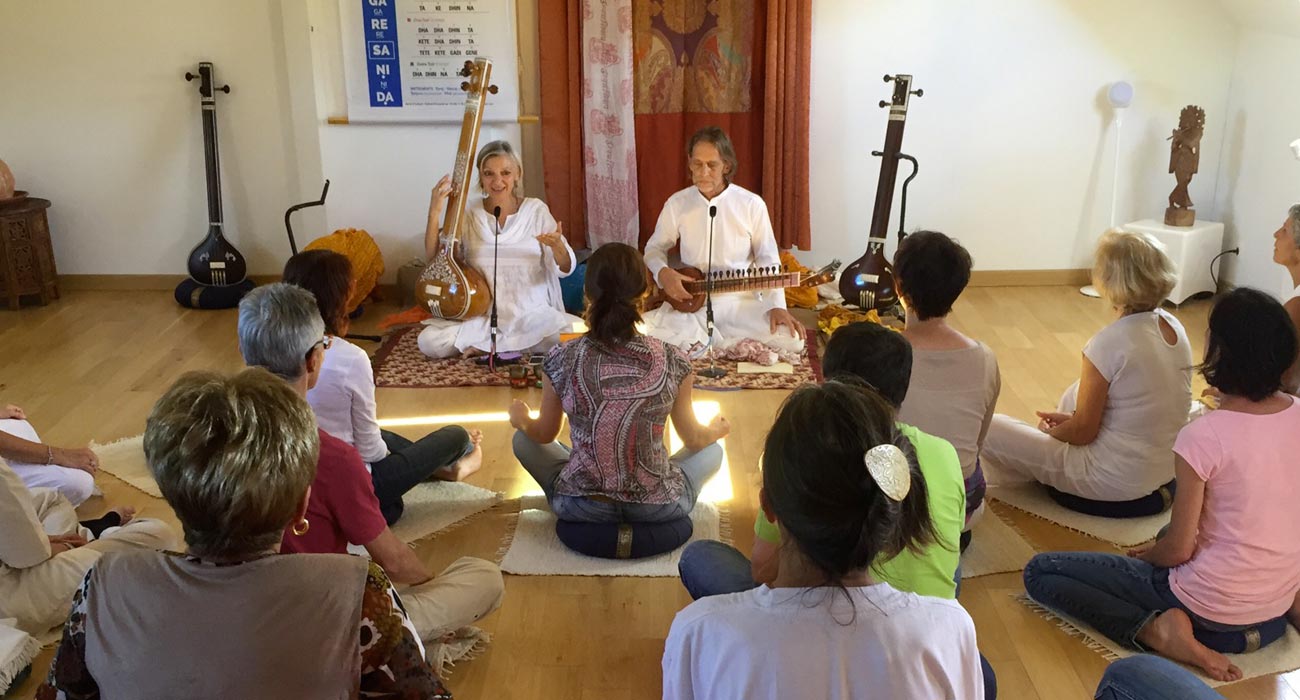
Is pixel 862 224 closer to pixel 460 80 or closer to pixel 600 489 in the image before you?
pixel 460 80

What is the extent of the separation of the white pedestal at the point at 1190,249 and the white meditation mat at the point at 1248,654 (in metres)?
2.87

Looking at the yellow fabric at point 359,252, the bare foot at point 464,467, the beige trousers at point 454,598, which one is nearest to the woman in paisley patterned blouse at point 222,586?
the beige trousers at point 454,598

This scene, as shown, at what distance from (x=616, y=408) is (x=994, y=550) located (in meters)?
1.06

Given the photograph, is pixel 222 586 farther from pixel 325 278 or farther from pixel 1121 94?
pixel 1121 94

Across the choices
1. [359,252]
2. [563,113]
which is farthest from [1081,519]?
[359,252]

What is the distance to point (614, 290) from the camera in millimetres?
2580

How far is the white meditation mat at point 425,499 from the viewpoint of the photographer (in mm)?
3055

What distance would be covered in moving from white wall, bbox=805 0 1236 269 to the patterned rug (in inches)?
52.4

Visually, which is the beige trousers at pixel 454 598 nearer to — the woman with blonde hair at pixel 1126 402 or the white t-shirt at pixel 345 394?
the white t-shirt at pixel 345 394

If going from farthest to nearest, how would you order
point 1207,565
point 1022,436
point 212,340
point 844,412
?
point 212,340 < point 1022,436 < point 1207,565 < point 844,412

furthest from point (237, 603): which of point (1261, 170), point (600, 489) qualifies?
point (1261, 170)

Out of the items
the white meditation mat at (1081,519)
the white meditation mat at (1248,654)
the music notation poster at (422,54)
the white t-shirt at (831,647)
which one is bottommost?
the white meditation mat at (1248,654)

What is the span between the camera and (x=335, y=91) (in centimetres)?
514

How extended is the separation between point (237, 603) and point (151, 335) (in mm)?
3811
